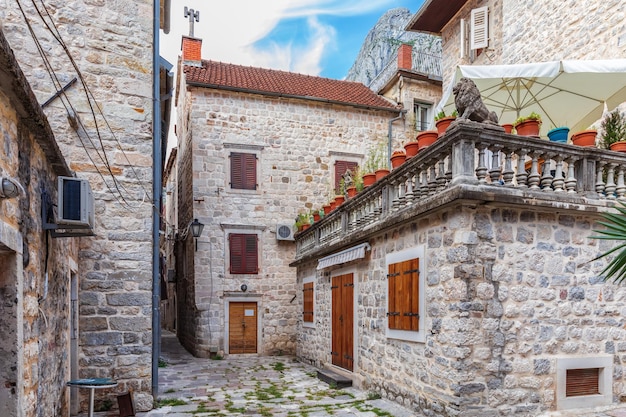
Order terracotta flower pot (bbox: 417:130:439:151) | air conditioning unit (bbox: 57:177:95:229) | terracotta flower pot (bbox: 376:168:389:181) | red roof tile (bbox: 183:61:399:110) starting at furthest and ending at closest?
red roof tile (bbox: 183:61:399:110), terracotta flower pot (bbox: 376:168:389:181), terracotta flower pot (bbox: 417:130:439:151), air conditioning unit (bbox: 57:177:95:229)

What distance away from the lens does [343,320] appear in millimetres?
8289

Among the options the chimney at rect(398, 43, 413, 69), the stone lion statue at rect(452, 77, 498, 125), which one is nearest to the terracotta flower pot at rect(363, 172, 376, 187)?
the stone lion statue at rect(452, 77, 498, 125)

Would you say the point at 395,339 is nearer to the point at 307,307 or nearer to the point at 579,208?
the point at 579,208

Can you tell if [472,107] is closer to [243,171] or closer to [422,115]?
[243,171]

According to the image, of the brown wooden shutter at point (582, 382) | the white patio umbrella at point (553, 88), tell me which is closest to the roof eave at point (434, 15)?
the white patio umbrella at point (553, 88)

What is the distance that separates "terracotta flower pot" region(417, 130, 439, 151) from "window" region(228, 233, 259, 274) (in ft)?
24.8

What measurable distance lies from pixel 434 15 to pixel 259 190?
715 centimetres

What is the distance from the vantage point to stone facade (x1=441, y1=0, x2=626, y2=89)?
8.42m

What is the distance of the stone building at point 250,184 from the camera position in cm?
1239

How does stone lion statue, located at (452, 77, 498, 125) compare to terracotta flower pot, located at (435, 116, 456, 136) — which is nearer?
stone lion statue, located at (452, 77, 498, 125)

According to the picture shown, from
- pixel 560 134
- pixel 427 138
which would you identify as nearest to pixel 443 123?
pixel 427 138

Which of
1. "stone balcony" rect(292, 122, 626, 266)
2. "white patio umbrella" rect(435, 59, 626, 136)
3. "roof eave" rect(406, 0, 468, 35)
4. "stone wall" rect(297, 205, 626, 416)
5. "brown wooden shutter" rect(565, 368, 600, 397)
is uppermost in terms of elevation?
"roof eave" rect(406, 0, 468, 35)

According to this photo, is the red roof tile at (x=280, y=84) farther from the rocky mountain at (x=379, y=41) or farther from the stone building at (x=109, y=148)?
the rocky mountain at (x=379, y=41)

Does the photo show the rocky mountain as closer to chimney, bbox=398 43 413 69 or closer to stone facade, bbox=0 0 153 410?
chimney, bbox=398 43 413 69
